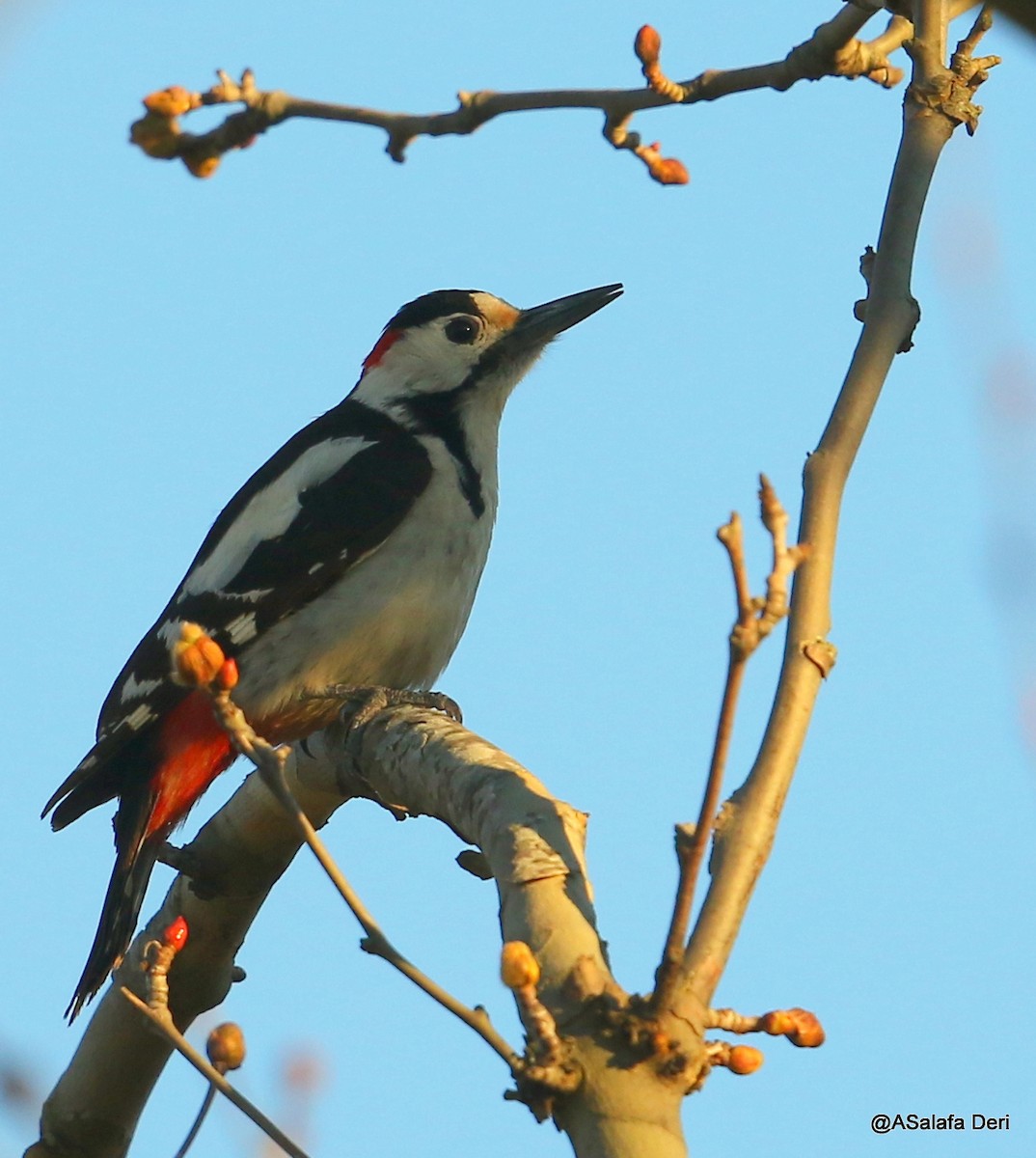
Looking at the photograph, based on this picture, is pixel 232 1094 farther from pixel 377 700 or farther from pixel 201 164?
pixel 377 700

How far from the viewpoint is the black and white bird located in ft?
15.0

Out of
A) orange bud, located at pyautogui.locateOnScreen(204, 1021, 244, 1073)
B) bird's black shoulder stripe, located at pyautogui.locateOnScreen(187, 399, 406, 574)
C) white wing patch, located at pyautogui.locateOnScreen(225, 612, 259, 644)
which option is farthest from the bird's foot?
orange bud, located at pyautogui.locateOnScreen(204, 1021, 244, 1073)

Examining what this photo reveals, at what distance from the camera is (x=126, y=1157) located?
138 inches

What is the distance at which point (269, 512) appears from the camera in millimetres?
4969

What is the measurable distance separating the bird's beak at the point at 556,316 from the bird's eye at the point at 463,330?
5.3 inches

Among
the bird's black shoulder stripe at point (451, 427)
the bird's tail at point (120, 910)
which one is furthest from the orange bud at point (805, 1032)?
the bird's black shoulder stripe at point (451, 427)

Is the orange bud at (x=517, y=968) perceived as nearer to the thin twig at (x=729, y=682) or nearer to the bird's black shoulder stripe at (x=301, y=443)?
the thin twig at (x=729, y=682)

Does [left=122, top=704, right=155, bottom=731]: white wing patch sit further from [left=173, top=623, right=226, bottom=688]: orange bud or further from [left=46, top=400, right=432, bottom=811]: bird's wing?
[left=173, top=623, right=226, bottom=688]: orange bud

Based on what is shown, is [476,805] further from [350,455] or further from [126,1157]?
[350,455]

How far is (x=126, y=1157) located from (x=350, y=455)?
2254 millimetres

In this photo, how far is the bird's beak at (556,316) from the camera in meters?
5.80

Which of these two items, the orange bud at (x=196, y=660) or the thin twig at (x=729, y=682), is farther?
the orange bud at (x=196, y=660)

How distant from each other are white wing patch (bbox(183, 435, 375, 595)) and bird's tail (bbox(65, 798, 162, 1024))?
803 millimetres

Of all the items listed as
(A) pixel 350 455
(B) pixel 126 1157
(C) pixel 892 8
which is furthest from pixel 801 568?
(A) pixel 350 455
